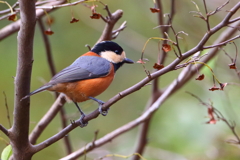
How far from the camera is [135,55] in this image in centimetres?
488

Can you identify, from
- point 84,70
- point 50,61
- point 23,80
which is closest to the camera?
point 23,80

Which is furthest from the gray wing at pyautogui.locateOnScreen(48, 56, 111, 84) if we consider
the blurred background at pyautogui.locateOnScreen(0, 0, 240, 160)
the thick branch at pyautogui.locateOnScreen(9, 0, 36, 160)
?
the thick branch at pyautogui.locateOnScreen(9, 0, 36, 160)

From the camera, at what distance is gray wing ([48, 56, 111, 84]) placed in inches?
101

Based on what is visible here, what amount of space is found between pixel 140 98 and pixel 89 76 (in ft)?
7.74

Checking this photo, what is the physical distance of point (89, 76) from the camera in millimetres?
2717

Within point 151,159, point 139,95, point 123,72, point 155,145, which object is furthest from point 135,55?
point 151,159

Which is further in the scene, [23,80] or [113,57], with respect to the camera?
[113,57]

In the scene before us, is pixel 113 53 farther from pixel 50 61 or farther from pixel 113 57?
pixel 50 61

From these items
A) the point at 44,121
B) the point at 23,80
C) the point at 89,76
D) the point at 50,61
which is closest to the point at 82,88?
the point at 89,76

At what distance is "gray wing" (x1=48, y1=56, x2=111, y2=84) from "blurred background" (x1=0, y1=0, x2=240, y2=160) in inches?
18.8

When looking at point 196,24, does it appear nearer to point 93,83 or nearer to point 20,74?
point 93,83

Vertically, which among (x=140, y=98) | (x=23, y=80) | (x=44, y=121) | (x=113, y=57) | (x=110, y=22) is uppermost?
(x=23, y=80)

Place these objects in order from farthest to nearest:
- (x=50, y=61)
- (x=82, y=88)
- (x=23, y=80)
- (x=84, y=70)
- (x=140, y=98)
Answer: (x=140, y=98) < (x=50, y=61) < (x=84, y=70) < (x=82, y=88) < (x=23, y=80)

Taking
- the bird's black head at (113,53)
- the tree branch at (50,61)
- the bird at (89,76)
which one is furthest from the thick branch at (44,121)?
the bird's black head at (113,53)
